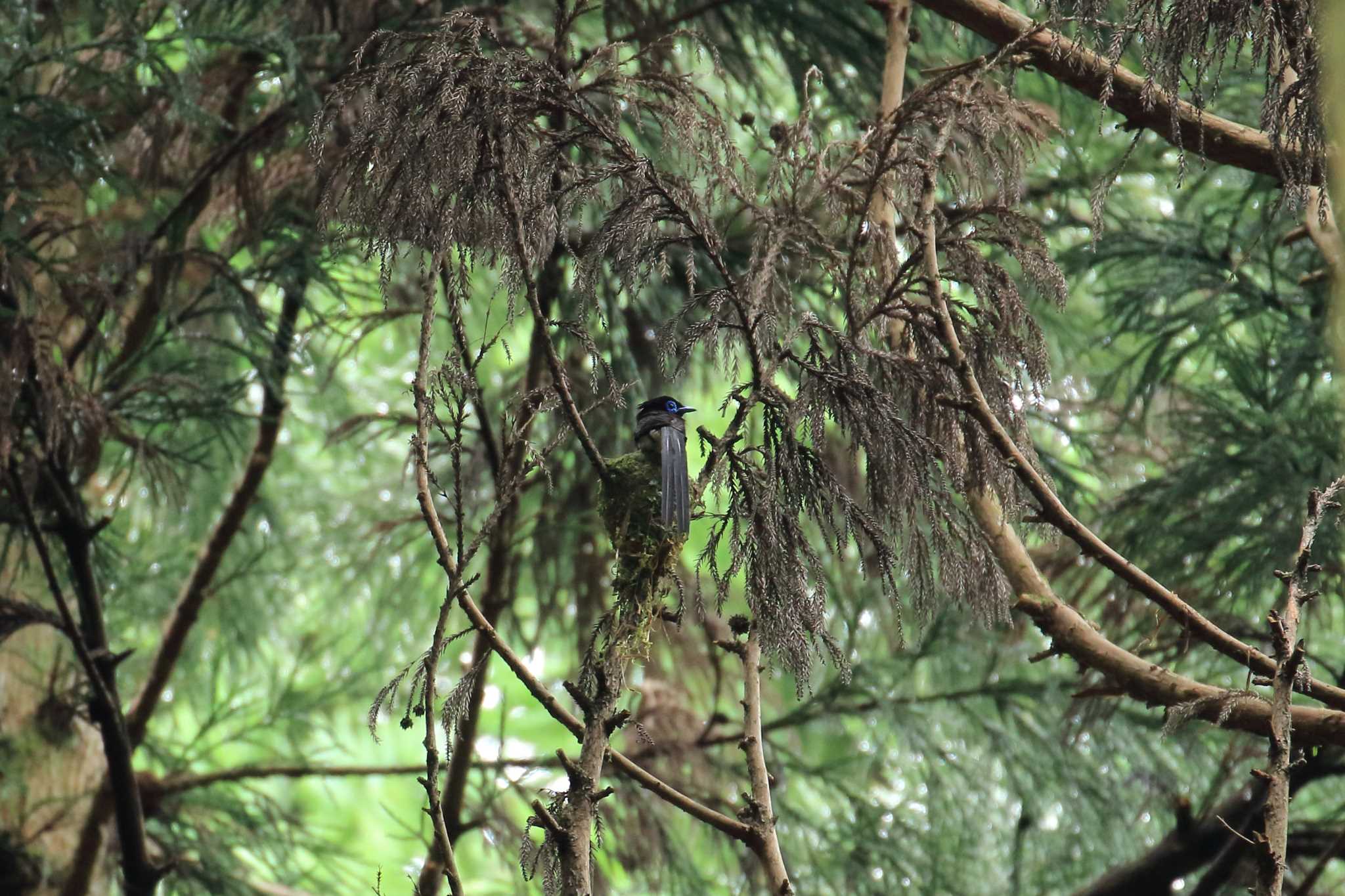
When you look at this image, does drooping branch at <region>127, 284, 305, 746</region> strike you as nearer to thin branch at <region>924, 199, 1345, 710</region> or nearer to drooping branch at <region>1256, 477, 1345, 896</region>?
thin branch at <region>924, 199, 1345, 710</region>

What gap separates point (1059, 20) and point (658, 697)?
285 cm

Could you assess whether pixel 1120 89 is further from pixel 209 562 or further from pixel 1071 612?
pixel 209 562

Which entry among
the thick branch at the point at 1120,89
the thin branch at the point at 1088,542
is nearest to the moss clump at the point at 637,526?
the thin branch at the point at 1088,542

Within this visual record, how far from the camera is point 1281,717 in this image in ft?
6.32

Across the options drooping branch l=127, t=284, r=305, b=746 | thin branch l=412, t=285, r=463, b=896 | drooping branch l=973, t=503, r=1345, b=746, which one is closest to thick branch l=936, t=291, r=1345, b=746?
drooping branch l=973, t=503, r=1345, b=746

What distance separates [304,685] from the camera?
5.54 meters

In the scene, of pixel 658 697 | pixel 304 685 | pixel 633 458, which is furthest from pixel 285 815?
pixel 633 458

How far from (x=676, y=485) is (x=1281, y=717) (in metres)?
0.97

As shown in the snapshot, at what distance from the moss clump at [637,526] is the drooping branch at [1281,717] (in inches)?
35.9

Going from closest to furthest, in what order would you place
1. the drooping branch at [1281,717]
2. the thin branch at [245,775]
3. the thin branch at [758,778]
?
the drooping branch at [1281,717]
the thin branch at [758,778]
the thin branch at [245,775]

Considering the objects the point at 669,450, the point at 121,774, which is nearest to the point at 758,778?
the point at 669,450

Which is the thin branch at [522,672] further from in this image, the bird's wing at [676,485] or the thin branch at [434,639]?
the bird's wing at [676,485]

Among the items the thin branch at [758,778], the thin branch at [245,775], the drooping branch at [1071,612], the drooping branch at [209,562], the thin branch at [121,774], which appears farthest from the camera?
the thin branch at [245,775]

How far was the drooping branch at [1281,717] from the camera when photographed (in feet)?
5.88
